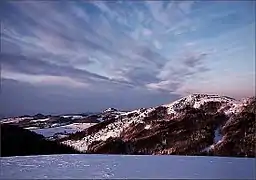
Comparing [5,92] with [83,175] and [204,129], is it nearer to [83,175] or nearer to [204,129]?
[83,175]

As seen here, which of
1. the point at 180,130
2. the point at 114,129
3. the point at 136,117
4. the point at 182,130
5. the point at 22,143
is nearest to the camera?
the point at 22,143

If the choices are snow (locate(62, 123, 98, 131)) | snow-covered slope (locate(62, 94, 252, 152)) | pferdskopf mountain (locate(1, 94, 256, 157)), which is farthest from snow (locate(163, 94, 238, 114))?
snow (locate(62, 123, 98, 131))

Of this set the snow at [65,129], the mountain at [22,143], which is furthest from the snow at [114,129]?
the mountain at [22,143]

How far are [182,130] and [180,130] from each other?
0.26m

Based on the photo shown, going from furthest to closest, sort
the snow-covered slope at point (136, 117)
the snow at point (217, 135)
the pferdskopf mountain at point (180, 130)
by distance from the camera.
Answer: the snow-covered slope at point (136, 117), the snow at point (217, 135), the pferdskopf mountain at point (180, 130)

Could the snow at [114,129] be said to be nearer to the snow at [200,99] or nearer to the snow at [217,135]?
the snow at [200,99]

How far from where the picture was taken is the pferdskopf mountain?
2853 cm

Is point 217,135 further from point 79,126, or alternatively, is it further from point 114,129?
point 79,126

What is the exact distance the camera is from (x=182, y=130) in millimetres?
37875

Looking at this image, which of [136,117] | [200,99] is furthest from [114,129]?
[200,99]

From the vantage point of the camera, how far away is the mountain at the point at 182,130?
94.1 ft

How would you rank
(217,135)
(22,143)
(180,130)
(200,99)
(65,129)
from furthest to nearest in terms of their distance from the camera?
(180,130) < (65,129) < (217,135) < (200,99) < (22,143)

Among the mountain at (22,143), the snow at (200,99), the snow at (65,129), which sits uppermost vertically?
the snow at (200,99)

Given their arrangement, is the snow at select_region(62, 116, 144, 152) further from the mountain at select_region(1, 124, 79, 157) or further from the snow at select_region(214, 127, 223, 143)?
the mountain at select_region(1, 124, 79, 157)
